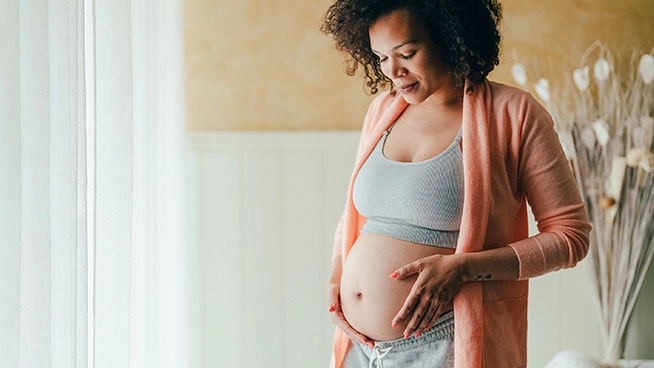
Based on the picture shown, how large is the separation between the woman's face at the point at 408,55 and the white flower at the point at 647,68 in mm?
1017

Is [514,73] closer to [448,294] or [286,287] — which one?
[286,287]

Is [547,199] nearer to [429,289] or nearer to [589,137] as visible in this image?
[429,289]

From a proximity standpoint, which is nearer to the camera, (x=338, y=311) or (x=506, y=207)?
(x=506, y=207)

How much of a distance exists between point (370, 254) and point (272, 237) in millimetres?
1016

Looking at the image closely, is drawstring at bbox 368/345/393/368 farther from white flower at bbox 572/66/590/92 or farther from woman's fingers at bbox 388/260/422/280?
white flower at bbox 572/66/590/92

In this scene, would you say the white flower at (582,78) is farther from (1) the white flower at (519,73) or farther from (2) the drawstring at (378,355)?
(2) the drawstring at (378,355)

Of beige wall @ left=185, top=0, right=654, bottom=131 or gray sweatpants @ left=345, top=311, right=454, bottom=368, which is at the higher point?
beige wall @ left=185, top=0, right=654, bottom=131

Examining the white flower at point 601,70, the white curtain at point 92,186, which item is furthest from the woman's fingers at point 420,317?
the white flower at point 601,70

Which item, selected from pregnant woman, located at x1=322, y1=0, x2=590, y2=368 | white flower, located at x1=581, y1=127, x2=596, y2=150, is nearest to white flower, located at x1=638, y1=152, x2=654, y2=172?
white flower, located at x1=581, y1=127, x2=596, y2=150

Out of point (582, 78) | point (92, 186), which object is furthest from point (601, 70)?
point (92, 186)

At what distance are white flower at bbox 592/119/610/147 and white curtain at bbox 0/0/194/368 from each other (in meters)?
1.11

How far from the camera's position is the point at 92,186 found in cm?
149

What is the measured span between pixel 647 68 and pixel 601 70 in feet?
0.38

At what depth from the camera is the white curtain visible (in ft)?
3.85
